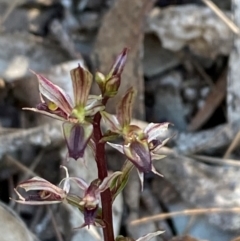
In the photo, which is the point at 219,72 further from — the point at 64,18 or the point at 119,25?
the point at 64,18

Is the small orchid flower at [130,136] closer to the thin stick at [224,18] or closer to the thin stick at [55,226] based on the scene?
the thin stick at [55,226]

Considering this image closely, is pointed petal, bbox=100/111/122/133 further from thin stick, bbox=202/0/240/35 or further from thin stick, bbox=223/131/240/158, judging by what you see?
thin stick, bbox=202/0/240/35

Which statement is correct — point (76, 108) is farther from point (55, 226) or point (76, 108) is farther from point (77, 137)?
point (55, 226)

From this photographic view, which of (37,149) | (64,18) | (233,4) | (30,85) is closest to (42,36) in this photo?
(64,18)

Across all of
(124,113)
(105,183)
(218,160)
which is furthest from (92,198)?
(218,160)

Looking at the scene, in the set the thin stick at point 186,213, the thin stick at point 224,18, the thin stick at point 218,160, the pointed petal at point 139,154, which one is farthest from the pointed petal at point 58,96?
the thin stick at point 224,18
